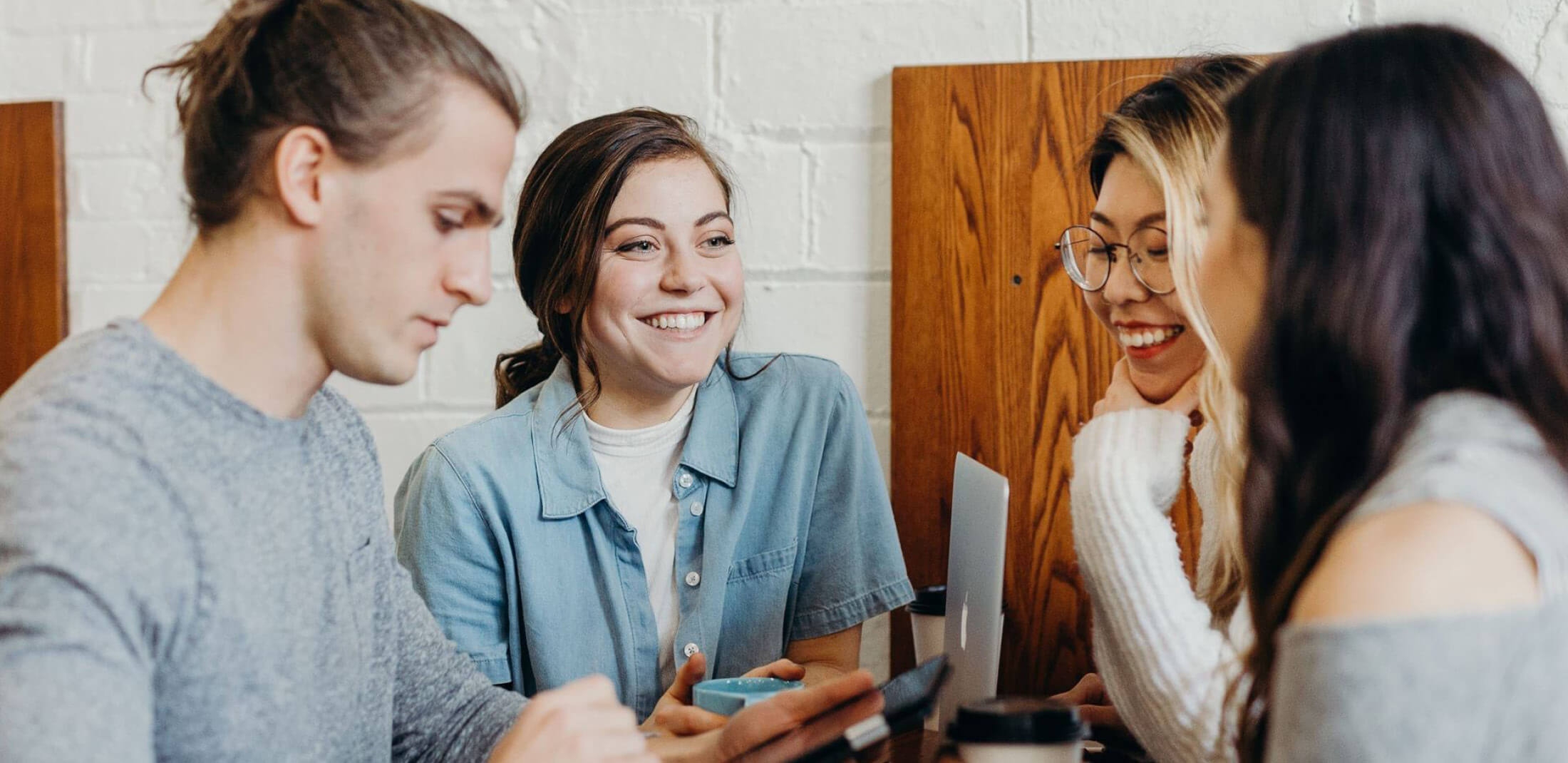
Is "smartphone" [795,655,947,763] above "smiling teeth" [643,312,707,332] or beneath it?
beneath

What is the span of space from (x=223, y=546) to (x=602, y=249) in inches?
27.0

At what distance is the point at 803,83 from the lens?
5.46ft

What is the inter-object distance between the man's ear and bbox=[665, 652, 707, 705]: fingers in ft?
1.84

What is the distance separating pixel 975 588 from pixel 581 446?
534mm

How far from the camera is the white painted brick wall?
1.58 meters

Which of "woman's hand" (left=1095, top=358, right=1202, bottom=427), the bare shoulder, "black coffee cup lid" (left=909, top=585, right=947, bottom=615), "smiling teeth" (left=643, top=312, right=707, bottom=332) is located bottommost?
"black coffee cup lid" (left=909, top=585, right=947, bottom=615)

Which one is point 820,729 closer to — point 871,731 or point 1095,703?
point 871,731

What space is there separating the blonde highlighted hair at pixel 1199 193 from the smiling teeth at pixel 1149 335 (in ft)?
0.16

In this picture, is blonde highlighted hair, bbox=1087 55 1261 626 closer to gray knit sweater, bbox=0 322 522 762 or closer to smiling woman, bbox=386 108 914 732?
smiling woman, bbox=386 108 914 732

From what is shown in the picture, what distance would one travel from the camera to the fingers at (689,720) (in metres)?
1.05

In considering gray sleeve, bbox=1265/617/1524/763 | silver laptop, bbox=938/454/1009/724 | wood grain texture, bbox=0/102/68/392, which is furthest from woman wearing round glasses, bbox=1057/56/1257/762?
wood grain texture, bbox=0/102/68/392

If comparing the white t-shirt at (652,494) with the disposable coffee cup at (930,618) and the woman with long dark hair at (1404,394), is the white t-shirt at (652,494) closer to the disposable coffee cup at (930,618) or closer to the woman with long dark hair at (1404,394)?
the disposable coffee cup at (930,618)

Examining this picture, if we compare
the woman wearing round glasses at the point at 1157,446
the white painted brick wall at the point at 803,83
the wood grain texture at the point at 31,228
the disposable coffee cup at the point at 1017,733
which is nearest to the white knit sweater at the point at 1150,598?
the woman wearing round glasses at the point at 1157,446

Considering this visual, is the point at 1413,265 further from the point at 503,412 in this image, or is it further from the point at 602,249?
the point at 503,412
